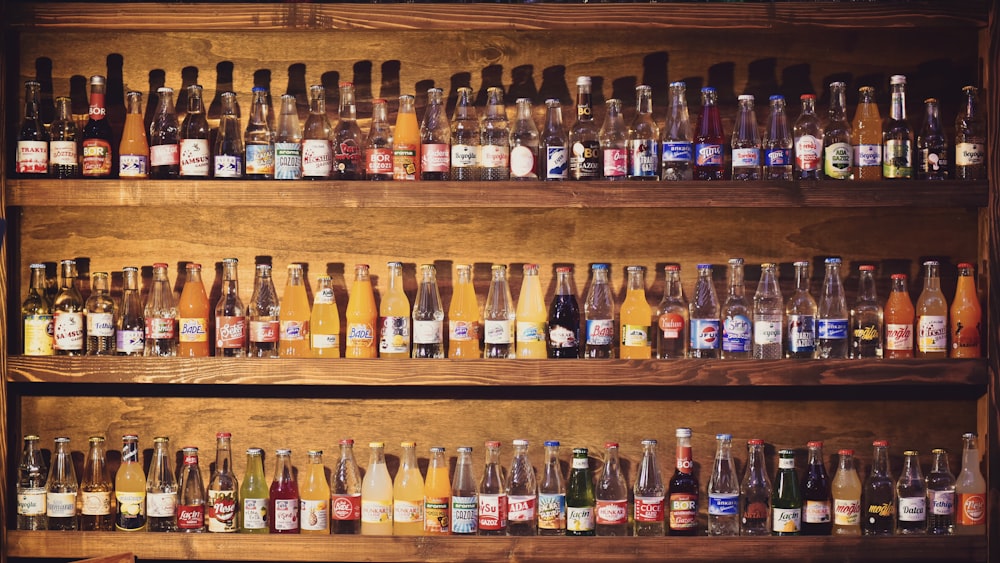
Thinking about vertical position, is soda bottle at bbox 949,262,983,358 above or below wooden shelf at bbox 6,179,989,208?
below

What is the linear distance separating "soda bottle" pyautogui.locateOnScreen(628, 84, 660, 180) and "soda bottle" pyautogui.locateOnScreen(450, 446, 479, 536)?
75 centimetres

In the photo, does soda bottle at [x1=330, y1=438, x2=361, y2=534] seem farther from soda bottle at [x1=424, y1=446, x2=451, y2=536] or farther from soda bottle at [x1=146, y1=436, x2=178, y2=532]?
soda bottle at [x1=146, y1=436, x2=178, y2=532]

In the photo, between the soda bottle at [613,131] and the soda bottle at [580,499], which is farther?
the soda bottle at [613,131]

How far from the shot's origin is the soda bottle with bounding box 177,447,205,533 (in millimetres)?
2457

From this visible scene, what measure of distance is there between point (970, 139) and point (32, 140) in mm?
2211

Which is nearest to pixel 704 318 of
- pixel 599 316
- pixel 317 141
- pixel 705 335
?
pixel 705 335

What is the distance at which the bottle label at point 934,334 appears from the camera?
95.3 inches

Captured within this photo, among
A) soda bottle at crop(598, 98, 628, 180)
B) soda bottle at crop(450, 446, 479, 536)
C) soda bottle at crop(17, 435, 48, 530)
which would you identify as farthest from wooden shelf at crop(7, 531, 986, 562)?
soda bottle at crop(598, 98, 628, 180)

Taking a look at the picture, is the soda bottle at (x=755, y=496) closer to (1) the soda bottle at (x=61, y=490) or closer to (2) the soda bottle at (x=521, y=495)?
(2) the soda bottle at (x=521, y=495)

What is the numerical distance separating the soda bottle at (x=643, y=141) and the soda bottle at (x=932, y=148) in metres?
0.62

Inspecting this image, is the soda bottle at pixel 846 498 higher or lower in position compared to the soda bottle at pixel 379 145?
lower

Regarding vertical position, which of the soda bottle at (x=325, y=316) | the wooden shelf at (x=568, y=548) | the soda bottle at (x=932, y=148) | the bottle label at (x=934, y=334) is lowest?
the wooden shelf at (x=568, y=548)

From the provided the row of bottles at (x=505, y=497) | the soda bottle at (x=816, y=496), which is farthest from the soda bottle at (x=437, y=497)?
the soda bottle at (x=816, y=496)

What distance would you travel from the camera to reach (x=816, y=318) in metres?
2.54
